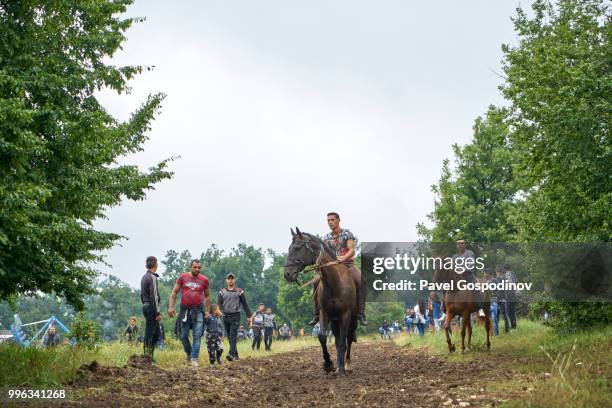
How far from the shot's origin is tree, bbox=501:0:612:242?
1466cm

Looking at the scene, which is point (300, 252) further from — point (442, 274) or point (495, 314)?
point (495, 314)

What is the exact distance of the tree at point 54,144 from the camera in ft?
33.9

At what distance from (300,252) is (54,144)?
16.4 ft

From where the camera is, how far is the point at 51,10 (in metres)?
15.1

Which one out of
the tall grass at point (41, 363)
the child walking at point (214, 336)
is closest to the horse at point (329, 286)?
the child walking at point (214, 336)

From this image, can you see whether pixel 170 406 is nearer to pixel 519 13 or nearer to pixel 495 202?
pixel 519 13

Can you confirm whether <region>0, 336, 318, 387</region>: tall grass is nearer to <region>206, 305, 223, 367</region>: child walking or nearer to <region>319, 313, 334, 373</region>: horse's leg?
<region>206, 305, 223, 367</region>: child walking

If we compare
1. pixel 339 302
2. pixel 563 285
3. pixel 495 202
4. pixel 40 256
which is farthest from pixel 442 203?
pixel 40 256

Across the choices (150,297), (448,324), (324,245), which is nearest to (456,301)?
(448,324)

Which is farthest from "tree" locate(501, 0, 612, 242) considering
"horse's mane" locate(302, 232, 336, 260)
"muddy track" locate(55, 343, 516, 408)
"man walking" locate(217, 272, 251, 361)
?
"man walking" locate(217, 272, 251, 361)

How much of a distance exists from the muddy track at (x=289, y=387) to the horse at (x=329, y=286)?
32.7 inches

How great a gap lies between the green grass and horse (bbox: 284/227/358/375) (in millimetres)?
3013

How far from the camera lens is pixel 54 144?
12773 mm

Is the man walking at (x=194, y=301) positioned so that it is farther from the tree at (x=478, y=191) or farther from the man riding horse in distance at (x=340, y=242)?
the tree at (x=478, y=191)
